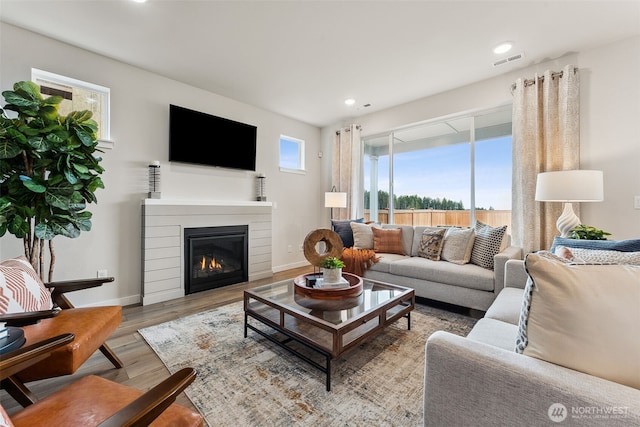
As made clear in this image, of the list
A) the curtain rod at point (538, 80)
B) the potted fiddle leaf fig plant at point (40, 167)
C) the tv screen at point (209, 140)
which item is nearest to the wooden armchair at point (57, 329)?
the potted fiddle leaf fig plant at point (40, 167)

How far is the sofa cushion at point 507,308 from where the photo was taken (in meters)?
1.53

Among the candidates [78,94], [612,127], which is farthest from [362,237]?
[78,94]

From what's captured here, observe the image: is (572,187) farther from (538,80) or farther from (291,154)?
(291,154)

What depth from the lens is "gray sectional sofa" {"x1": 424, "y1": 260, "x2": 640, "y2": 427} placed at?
669 millimetres

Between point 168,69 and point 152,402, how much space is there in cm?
345

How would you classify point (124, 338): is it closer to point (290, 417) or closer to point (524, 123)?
point (290, 417)

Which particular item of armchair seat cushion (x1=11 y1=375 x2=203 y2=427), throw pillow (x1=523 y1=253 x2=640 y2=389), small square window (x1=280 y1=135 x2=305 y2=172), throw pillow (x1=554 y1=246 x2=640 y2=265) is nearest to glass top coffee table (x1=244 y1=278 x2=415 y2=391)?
armchair seat cushion (x1=11 y1=375 x2=203 y2=427)

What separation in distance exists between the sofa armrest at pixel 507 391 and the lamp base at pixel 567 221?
2425 mm

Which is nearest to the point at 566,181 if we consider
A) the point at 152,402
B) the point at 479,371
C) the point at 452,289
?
the point at 452,289

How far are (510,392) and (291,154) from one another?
4.52 meters

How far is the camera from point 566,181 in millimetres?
2338

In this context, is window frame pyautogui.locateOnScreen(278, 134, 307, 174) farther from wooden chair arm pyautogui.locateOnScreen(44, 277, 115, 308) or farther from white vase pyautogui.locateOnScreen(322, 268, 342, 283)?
wooden chair arm pyautogui.locateOnScreen(44, 277, 115, 308)

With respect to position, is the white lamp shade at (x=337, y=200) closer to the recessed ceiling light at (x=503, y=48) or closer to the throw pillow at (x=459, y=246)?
the throw pillow at (x=459, y=246)

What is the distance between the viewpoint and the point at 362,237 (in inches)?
146
